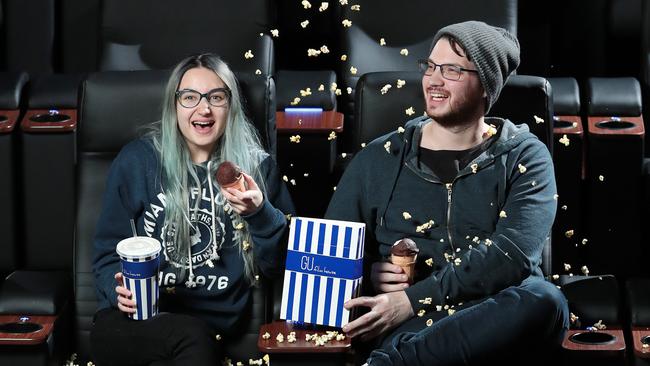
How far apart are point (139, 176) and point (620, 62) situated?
6.33ft

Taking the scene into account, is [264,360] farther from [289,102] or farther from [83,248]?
[289,102]

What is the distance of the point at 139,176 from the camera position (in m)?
3.31

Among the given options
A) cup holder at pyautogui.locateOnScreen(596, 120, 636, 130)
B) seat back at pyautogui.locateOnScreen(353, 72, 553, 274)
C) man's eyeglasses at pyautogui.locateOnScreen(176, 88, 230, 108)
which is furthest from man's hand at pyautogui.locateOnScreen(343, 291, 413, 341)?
cup holder at pyautogui.locateOnScreen(596, 120, 636, 130)

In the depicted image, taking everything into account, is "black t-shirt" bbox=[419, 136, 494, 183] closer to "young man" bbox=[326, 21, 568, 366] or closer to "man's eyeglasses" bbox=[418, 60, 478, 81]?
"young man" bbox=[326, 21, 568, 366]

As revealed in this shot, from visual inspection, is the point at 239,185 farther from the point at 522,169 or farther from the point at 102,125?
the point at 522,169

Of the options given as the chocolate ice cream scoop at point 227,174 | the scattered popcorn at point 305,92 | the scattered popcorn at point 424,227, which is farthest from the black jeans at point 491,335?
the scattered popcorn at point 305,92

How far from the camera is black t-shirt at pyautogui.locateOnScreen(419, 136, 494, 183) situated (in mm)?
3248

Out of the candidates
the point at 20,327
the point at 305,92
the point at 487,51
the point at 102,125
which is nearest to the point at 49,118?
the point at 102,125

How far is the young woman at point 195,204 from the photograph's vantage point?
328cm

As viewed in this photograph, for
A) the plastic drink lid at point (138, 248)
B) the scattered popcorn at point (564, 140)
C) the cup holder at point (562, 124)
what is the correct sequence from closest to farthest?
the plastic drink lid at point (138, 248)
the scattered popcorn at point (564, 140)
the cup holder at point (562, 124)

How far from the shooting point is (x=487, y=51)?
127 inches

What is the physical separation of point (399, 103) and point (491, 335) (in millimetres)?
762

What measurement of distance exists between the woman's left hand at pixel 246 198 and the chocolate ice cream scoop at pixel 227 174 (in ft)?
0.09

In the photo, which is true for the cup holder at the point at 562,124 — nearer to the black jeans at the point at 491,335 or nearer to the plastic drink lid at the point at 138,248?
the black jeans at the point at 491,335
